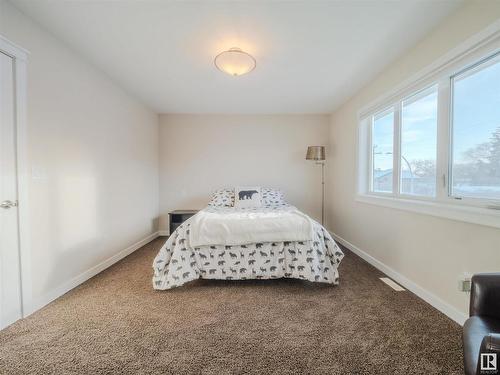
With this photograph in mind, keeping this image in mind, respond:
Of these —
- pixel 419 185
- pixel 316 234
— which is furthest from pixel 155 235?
pixel 419 185

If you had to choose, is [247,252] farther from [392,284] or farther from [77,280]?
[77,280]

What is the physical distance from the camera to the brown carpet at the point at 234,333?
1.16 meters

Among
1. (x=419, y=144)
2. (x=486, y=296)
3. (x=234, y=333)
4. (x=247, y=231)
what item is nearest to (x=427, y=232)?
(x=419, y=144)

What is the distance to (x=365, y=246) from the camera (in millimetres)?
2693

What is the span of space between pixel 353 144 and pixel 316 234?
1.68 meters

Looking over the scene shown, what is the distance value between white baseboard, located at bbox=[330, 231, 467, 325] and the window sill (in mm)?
654

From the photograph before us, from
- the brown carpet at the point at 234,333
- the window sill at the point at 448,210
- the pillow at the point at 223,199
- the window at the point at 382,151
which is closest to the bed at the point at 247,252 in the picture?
the brown carpet at the point at 234,333

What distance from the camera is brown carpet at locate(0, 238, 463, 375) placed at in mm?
1163

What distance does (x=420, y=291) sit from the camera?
1.81 meters

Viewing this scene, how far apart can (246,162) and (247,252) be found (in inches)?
84.3

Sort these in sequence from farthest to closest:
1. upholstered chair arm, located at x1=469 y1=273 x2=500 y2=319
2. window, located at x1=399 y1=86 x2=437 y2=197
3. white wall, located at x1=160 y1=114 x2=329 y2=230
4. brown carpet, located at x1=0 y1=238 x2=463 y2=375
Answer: white wall, located at x1=160 y1=114 x2=329 y2=230 < window, located at x1=399 y1=86 x2=437 y2=197 < brown carpet, located at x1=0 y1=238 x2=463 y2=375 < upholstered chair arm, located at x1=469 y1=273 x2=500 y2=319

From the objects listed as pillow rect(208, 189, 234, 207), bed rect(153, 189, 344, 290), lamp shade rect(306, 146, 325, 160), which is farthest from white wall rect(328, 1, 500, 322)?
pillow rect(208, 189, 234, 207)

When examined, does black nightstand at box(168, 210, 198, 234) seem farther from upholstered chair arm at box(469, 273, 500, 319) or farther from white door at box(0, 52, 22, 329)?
upholstered chair arm at box(469, 273, 500, 319)

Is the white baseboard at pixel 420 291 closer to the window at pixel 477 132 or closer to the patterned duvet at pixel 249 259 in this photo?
the patterned duvet at pixel 249 259
